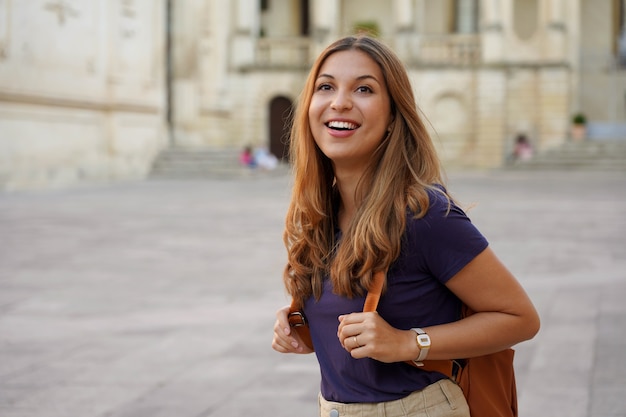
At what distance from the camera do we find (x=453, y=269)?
228cm

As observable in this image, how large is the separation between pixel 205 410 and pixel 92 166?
22.4 metres

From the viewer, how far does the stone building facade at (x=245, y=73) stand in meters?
23.8

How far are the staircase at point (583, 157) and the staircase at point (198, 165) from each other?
11.2m

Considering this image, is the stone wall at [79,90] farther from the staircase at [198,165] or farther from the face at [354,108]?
the face at [354,108]

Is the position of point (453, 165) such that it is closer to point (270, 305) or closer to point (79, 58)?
point (79, 58)

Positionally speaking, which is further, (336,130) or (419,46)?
(419,46)

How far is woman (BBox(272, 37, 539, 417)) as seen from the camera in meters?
2.29

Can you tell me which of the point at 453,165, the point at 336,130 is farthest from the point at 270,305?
the point at 453,165

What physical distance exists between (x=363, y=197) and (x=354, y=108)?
0.22m

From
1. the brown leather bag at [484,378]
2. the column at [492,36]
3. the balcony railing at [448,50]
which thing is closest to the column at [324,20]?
the balcony railing at [448,50]

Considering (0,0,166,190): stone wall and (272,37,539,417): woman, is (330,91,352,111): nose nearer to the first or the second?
(272,37,539,417): woman

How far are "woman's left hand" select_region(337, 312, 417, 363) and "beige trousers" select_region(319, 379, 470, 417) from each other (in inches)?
Answer: 5.5

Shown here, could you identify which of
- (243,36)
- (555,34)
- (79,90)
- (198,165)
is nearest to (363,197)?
(79,90)

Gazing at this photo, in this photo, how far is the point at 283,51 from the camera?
41.0 meters
